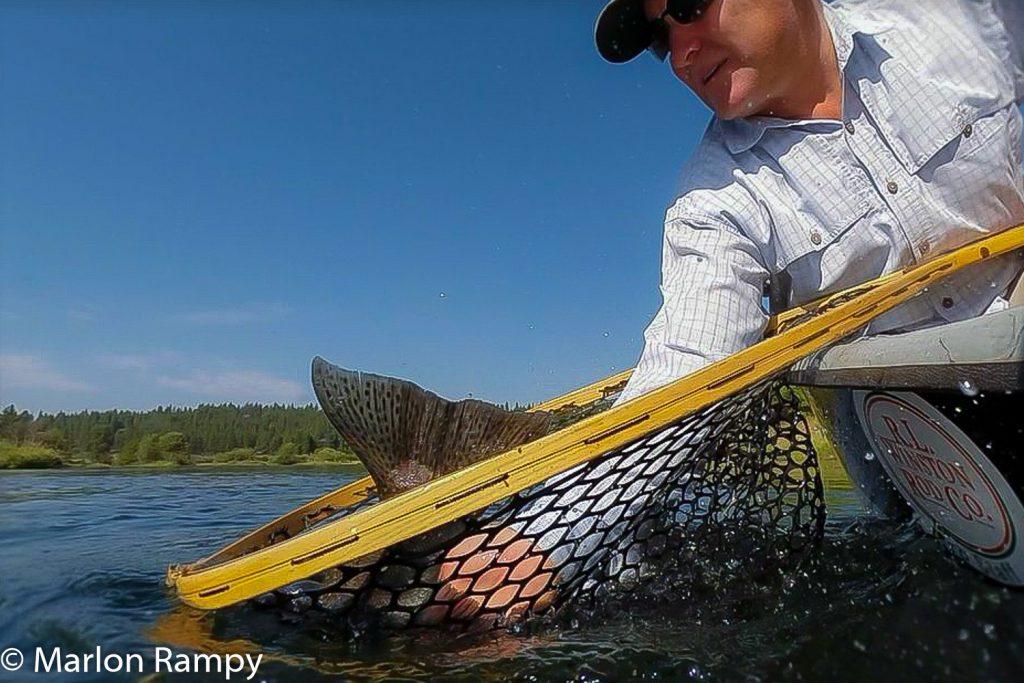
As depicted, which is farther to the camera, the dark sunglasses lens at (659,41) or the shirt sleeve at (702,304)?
the dark sunglasses lens at (659,41)

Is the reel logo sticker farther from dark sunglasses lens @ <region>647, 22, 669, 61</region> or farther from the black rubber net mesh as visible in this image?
dark sunglasses lens @ <region>647, 22, 669, 61</region>

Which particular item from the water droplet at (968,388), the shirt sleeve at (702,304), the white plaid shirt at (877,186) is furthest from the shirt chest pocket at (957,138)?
the water droplet at (968,388)

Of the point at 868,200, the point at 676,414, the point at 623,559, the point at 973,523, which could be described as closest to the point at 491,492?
the point at 676,414

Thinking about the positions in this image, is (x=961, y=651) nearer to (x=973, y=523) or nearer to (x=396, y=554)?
(x=973, y=523)

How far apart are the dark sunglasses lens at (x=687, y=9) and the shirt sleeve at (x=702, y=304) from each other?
1.75ft

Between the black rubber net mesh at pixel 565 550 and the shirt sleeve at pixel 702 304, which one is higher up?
the shirt sleeve at pixel 702 304

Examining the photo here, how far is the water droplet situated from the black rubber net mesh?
1.46 feet

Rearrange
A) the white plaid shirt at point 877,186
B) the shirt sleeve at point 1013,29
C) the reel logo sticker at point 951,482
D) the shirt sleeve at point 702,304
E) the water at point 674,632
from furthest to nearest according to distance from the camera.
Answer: the shirt sleeve at point 1013,29
the white plaid shirt at point 877,186
the shirt sleeve at point 702,304
the reel logo sticker at point 951,482
the water at point 674,632

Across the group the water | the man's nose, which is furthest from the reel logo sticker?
the man's nose

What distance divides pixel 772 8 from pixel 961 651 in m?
1.68

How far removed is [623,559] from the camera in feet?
6.27

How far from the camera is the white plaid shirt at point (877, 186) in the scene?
6.95 ft

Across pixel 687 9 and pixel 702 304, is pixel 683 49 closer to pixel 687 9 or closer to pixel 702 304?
pixel 687 9

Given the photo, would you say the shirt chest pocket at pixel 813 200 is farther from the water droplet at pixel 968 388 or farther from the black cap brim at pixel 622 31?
the water droplet at pixel 968 388
